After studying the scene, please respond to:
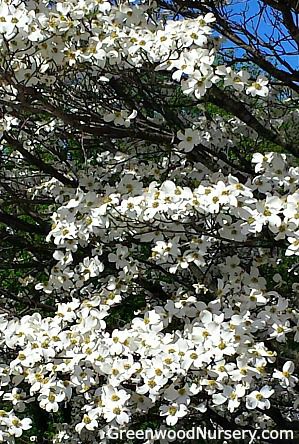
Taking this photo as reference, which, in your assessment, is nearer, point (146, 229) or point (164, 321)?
point (164, 321)

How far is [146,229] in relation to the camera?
9.09ft

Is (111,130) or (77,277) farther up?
(111,130)

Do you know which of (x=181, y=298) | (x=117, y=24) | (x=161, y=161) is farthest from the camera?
(x=161, y=161)

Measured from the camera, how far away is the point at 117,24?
2.63m

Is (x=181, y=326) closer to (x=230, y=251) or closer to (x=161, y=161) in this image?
(x=230, y=251)

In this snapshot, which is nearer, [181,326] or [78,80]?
[181,326]

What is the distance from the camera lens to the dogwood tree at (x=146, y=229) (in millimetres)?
2436

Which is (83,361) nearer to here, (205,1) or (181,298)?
(181,298)

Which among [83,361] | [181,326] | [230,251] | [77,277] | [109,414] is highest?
[230,251]

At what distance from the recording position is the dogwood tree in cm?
244

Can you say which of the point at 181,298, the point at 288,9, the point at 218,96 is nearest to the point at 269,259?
the point at 181,298

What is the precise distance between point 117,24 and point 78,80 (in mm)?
651

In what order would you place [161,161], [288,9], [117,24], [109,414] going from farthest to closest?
[161,161] → [288,9] → [117,24] → [109,414]

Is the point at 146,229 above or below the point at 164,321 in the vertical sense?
above
